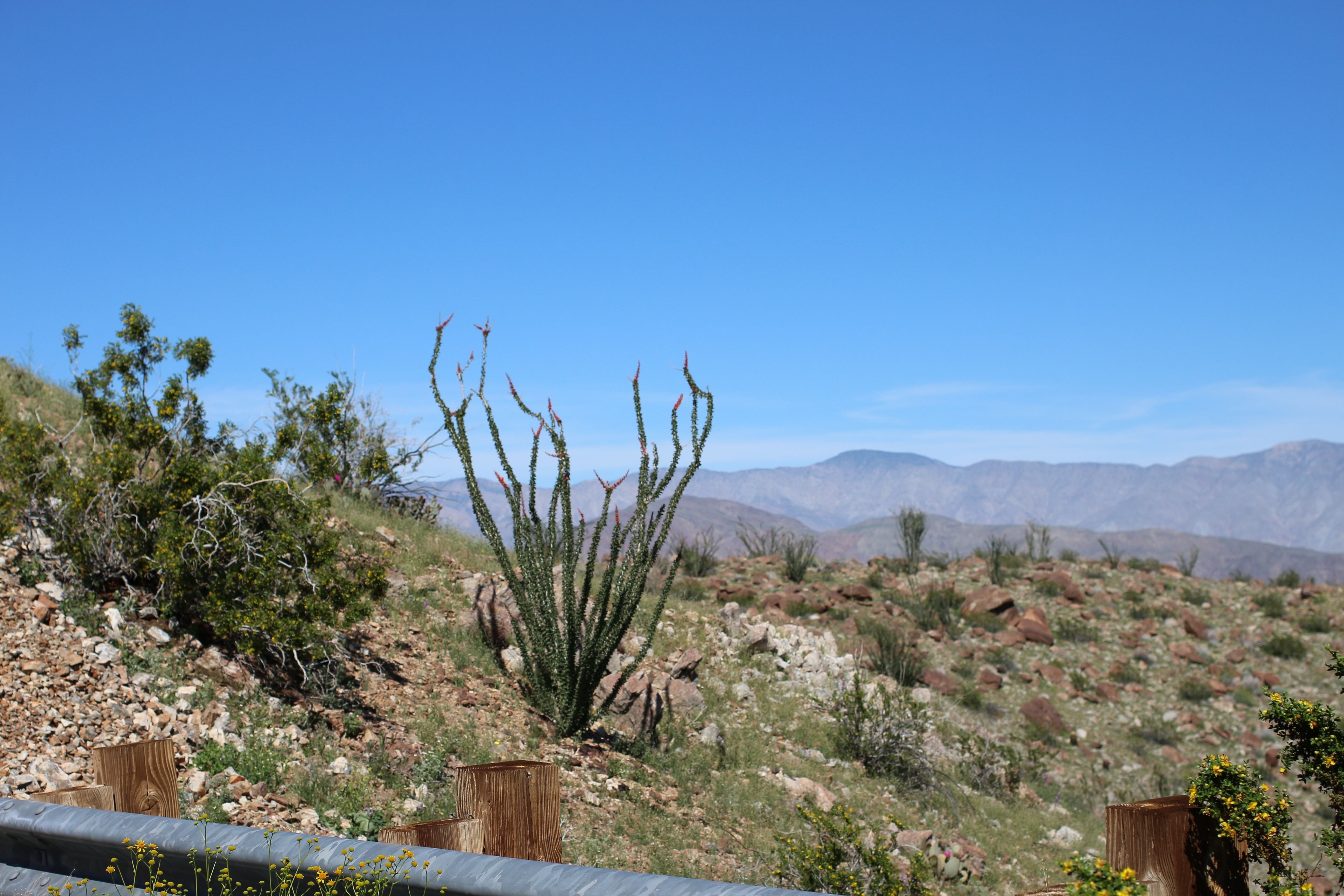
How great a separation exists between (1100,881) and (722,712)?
8464 mm

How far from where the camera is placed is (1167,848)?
227 centimetres

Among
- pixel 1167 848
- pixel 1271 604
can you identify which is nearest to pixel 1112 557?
pixel 1271 604

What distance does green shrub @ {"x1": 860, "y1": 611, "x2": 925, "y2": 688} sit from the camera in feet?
45.5

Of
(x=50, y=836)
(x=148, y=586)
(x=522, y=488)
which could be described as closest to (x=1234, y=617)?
(x=522, y=488)

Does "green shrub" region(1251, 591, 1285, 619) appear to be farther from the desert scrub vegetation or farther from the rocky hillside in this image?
the desert scrub vegetation

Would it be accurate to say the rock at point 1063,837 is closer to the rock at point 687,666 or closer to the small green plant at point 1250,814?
the rock at point 687,666

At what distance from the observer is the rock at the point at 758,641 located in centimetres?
1238

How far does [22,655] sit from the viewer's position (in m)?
6.11

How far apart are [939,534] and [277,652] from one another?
156 m

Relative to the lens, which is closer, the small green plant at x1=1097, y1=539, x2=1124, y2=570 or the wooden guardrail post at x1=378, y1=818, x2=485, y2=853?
the wooden guardrail post at x1=378, y1=818, x2=485, y2=853

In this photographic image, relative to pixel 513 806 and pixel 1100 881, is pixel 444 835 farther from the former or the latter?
pixel 1100 881

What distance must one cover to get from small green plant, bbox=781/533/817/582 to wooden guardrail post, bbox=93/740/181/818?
16.8 meters

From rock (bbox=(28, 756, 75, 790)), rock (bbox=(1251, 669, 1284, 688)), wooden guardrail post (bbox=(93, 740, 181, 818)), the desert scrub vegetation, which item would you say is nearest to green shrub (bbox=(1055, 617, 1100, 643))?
rock (bbox=(1251, 669, 1284, 688))

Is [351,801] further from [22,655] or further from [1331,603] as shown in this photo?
[1331,603]
